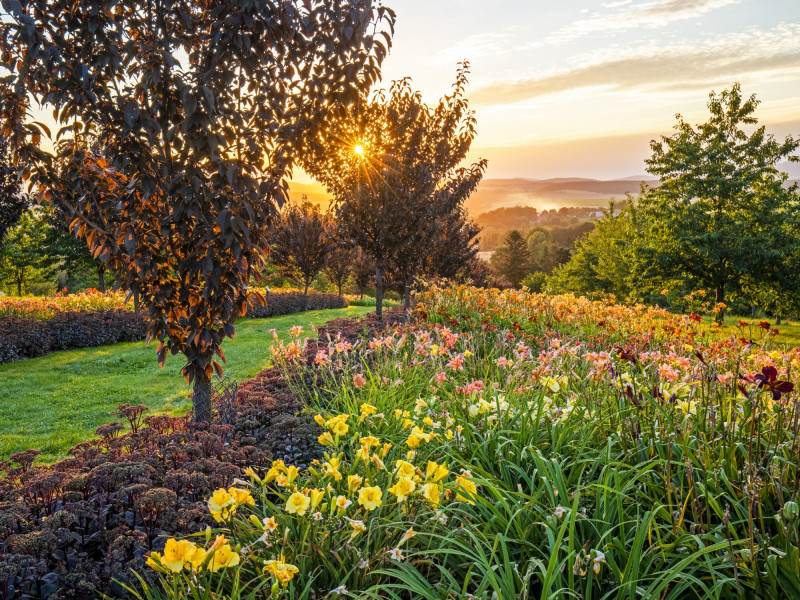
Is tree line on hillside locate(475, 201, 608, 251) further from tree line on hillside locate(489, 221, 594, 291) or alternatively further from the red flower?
the red flower

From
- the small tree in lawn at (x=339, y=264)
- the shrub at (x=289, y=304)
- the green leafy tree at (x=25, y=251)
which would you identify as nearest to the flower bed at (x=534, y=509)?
the shrub at (x=289, y=304)

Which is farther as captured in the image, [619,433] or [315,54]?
[315,54]

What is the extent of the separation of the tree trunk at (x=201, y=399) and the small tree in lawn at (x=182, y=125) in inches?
0.7

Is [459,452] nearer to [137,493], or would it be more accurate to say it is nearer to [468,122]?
[137,493]

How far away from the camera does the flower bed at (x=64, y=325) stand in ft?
30.5

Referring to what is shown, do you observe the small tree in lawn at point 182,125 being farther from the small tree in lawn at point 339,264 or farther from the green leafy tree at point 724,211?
the green leafy tree at point 724,211

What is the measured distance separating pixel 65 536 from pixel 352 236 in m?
7.86

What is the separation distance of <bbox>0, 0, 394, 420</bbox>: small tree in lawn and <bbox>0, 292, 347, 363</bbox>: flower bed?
21.3 ft

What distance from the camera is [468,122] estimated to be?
11.2 metres

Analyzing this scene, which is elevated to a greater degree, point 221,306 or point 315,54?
point 315,54

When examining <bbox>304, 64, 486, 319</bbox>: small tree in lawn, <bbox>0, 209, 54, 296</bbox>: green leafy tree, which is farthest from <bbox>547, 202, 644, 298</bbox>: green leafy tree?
<bbox>0, 209, 54, 296</bbox>: green leafy tree

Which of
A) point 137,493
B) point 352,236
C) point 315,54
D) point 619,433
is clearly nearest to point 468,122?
point 352,236

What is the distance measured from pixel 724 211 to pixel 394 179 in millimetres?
17857

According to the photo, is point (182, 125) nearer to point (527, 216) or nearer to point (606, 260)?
point (606, 260)
